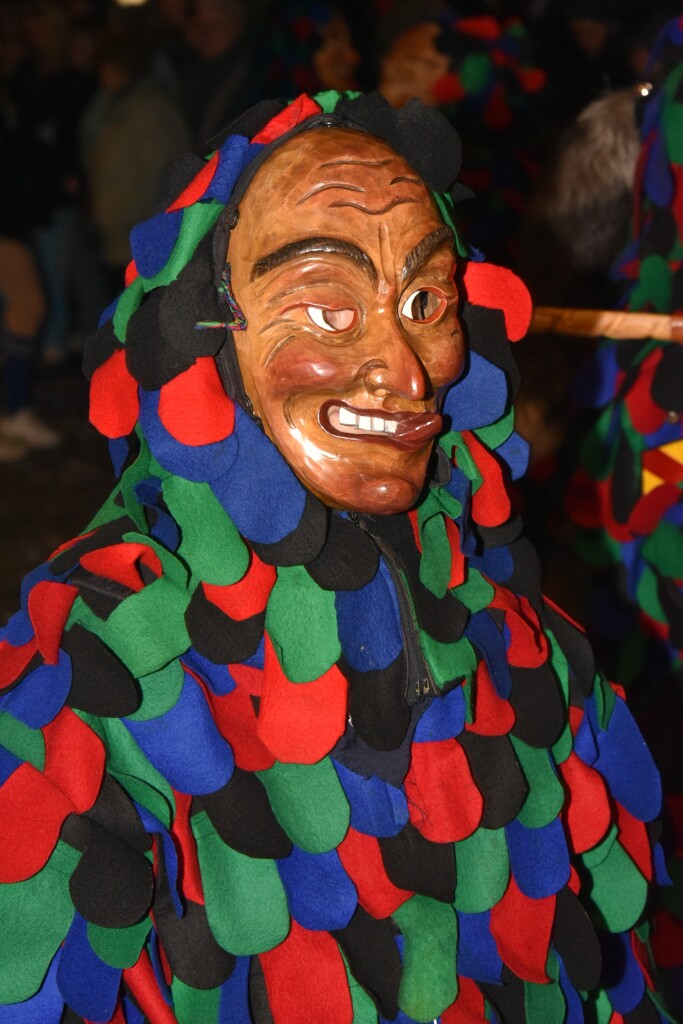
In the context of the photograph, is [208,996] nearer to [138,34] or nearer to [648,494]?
[648,494]

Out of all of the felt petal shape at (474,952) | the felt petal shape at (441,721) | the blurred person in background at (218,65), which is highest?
the felt petal shape at (441,721)

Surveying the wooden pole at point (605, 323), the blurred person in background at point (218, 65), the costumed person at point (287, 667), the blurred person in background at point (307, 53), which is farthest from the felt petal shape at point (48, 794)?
the blurred person in background at point (218, 65)

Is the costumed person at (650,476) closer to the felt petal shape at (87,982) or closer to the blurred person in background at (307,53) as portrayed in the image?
the felt petal shape at (87,982)

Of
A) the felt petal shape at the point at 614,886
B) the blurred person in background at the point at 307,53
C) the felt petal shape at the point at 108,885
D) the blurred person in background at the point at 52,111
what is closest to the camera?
the felt petal shape at the point at 108,885

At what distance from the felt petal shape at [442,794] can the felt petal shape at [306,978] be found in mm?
117

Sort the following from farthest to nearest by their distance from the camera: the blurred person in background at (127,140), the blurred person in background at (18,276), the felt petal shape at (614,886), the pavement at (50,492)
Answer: the blurred person in background at (127,140) → the blurred person in background at (18,276) → the pavement at (50,492) → the felt petal shape at (614,886)

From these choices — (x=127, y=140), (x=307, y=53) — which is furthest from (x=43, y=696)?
(x=127, y=140)

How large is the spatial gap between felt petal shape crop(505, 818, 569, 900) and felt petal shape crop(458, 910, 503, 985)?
44 millimetres

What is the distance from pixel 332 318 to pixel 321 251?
0.05 m

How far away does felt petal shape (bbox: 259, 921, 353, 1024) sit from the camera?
87 cm

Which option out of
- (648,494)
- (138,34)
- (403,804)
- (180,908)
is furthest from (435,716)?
(138,34)

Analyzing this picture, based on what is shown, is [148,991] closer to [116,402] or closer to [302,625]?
[302,625]

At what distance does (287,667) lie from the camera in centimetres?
88

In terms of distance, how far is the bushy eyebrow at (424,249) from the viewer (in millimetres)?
854
